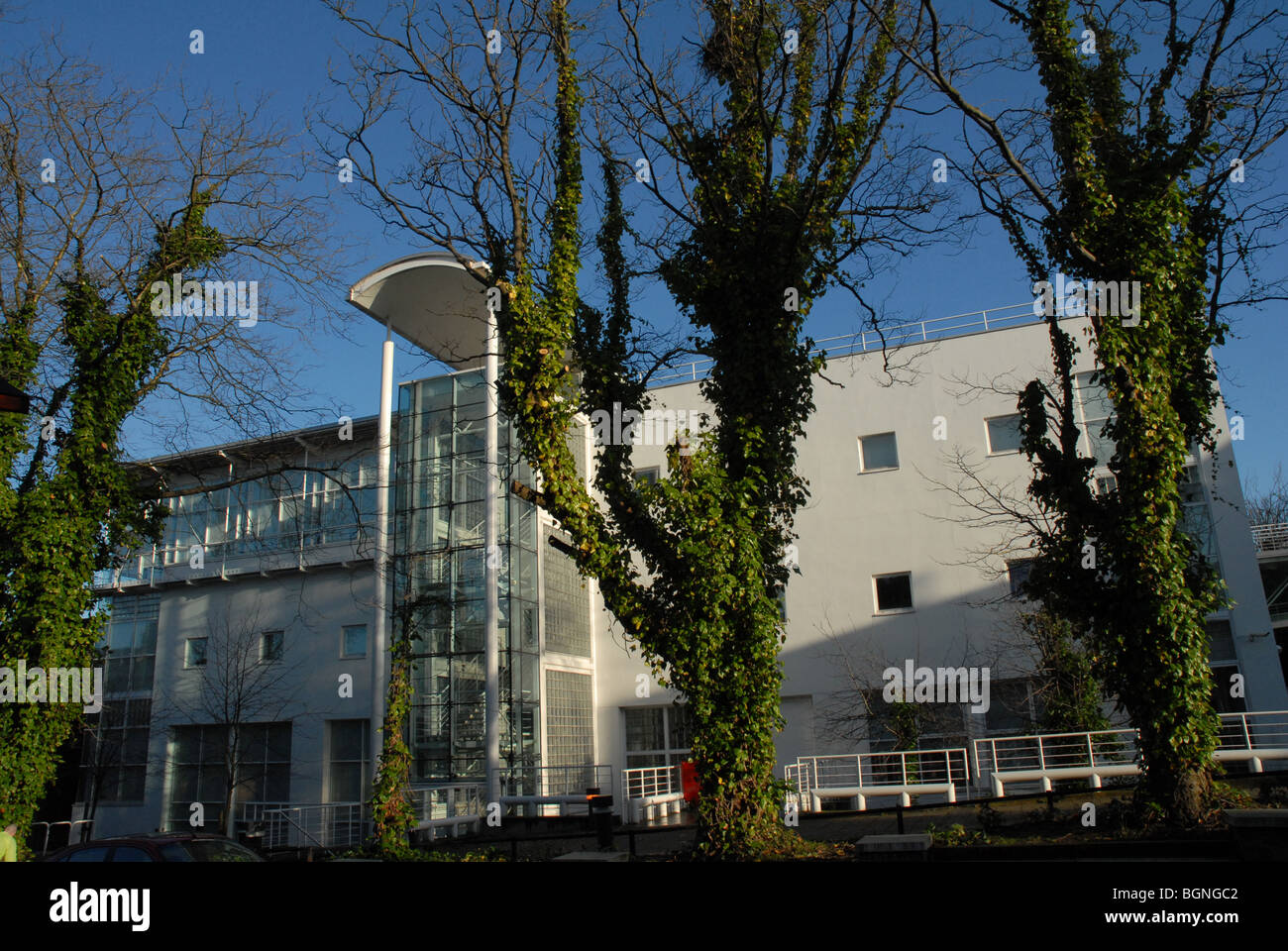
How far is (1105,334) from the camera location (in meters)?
11.5

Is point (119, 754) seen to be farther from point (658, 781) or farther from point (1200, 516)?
point (1200, 516)

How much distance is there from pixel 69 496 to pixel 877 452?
19158 mm

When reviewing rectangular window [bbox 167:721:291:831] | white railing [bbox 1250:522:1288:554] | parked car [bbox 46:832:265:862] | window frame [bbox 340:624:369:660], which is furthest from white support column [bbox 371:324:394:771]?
white railing [bbox 1250:522:1288:554]

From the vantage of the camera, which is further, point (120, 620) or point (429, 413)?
point (120, 620)

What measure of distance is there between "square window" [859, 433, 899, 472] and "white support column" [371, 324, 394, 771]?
42.5ft

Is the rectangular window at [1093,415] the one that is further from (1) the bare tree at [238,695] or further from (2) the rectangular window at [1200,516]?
(1) the bare tree at [238,695]

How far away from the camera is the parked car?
30.0ft

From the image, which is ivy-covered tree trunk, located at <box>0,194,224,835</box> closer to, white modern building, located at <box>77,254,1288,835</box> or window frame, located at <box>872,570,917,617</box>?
white modern building, located at <box>77,254,1288,835</box>

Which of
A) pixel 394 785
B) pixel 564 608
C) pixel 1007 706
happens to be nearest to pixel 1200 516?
pixel 1007 706

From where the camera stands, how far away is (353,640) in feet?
86.6

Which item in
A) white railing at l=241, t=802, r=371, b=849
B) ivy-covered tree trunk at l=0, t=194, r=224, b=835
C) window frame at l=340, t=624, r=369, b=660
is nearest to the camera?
ivy-covered tree trunk at l=0, t=194, r=224, b=835
